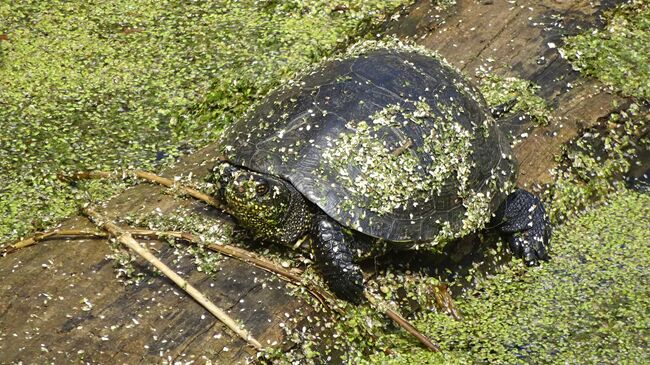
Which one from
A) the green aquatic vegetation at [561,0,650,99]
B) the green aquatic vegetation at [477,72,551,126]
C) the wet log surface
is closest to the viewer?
the wet log surface

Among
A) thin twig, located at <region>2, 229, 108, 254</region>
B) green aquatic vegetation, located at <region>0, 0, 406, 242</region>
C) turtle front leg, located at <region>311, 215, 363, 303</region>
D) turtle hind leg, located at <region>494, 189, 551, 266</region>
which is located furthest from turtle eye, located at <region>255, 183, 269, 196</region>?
turtle hind leg, located at <region>494, 189, 551, 266</region>

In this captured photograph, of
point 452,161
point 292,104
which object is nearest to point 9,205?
point 292,104

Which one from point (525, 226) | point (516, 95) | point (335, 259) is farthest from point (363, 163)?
point (516, 95)

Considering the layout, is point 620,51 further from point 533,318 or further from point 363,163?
point 363,163

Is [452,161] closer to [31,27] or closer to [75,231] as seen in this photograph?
[75,231]

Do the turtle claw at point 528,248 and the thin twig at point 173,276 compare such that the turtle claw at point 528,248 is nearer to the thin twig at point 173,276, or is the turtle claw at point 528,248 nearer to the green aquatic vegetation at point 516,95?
the green aquatic vegetation at point 516,95

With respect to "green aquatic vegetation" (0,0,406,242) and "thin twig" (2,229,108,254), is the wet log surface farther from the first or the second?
"green aquatic vegetation" (0,0,406,242)

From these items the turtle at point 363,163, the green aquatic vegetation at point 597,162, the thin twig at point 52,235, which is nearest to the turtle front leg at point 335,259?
the turtle at point 363,163
